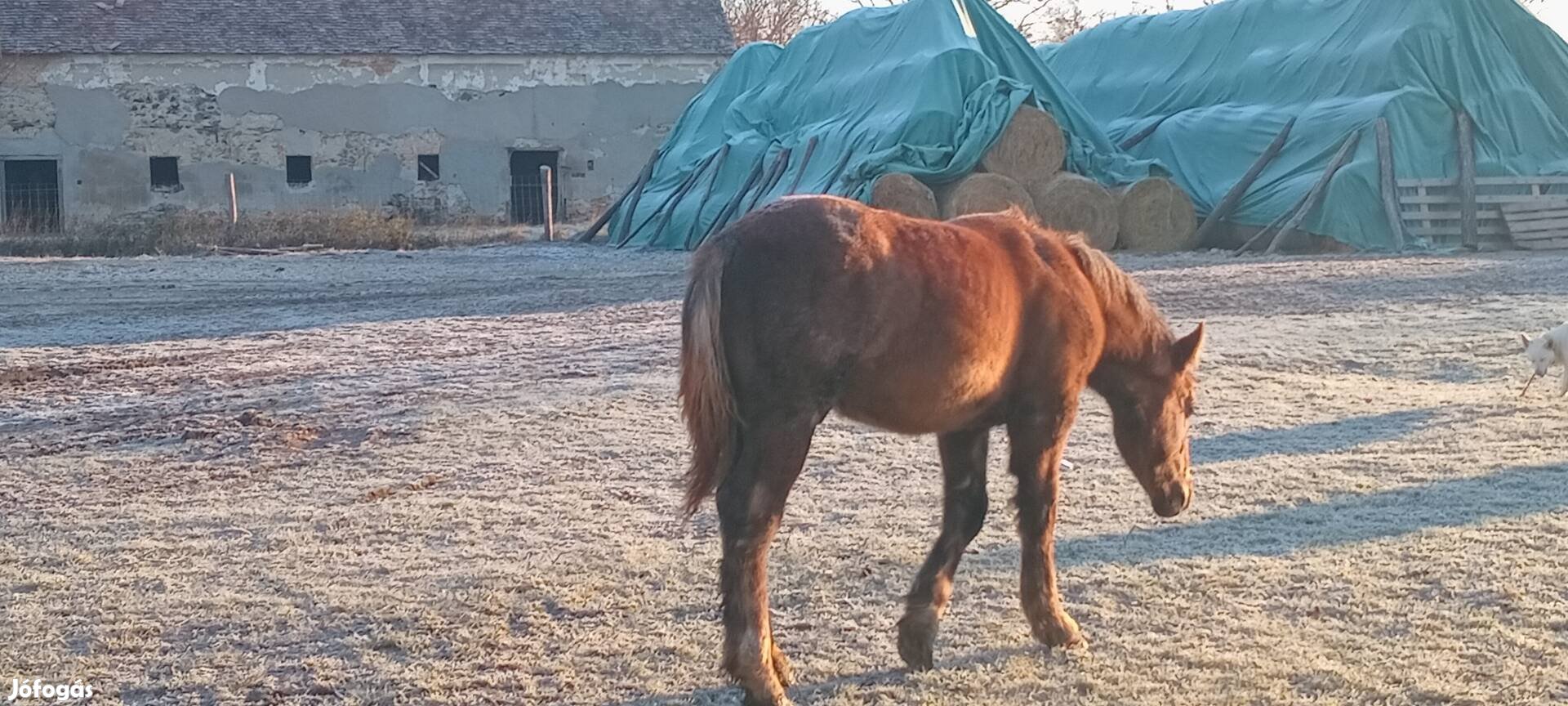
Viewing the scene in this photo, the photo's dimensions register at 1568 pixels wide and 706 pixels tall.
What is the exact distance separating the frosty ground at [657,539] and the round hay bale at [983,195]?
8.32m

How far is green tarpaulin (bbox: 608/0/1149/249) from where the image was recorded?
2178 cm

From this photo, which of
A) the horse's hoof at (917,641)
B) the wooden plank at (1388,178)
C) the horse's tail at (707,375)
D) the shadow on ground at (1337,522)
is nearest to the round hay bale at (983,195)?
the wooden plank at (1388,178)

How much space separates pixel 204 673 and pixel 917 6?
22.2m

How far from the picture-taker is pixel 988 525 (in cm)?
623

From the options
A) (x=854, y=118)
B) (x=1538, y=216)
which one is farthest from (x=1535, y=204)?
(x=854, y=118)

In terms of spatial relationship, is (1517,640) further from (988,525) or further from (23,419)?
(23,419)

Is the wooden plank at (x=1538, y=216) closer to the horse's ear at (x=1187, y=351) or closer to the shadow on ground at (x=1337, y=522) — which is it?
the shadow on ground at (x=1337, y=522)

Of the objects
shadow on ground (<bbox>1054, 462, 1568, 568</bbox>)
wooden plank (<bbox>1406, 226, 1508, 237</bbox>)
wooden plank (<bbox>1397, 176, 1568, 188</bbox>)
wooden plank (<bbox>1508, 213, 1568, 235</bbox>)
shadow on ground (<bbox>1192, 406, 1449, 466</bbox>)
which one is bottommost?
shadow on ground (<bbox>1054, 462, 1568, 568</bbox>)

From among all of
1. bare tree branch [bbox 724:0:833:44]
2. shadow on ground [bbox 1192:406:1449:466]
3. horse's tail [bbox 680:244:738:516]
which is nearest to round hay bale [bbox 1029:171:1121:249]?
shadow on ground [bbox 1192:406:1449:466]

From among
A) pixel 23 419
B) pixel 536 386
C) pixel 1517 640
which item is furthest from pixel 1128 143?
pixel 1517 640

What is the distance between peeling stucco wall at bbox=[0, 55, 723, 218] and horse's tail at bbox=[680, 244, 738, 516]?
33510 millimetres

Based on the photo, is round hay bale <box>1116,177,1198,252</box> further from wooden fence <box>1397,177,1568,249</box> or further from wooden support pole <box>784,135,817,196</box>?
wooden support pole <box>784,135,817,196</box>

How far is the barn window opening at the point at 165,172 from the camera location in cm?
3538

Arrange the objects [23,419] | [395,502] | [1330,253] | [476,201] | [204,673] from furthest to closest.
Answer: [476,201] < [1330,253] < [23,419] < [395,502] < [204,673]
